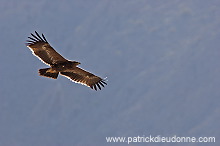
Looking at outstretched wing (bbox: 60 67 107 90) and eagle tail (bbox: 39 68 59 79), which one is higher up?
outstretched wing (bbox: 60 67 107 90)

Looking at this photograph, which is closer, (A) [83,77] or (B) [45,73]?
(B) [45,73]

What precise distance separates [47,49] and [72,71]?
2905mm

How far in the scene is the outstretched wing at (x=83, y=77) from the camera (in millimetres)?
42781

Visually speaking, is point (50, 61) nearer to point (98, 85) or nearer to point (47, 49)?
point (47, 49)

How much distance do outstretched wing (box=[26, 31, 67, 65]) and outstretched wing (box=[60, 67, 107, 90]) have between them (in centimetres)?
181

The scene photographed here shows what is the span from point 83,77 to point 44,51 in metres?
4.00

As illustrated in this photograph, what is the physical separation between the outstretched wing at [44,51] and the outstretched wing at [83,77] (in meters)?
1.81

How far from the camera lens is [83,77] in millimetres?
43562

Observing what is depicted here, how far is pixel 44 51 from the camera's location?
1597 inches

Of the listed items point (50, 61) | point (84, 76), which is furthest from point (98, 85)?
point (50, 61)

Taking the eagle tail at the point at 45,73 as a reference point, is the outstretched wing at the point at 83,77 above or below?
above

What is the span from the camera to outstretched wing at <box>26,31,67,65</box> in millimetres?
40156

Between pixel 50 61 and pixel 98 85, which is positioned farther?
pixel 98 85

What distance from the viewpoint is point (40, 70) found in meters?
40.8
